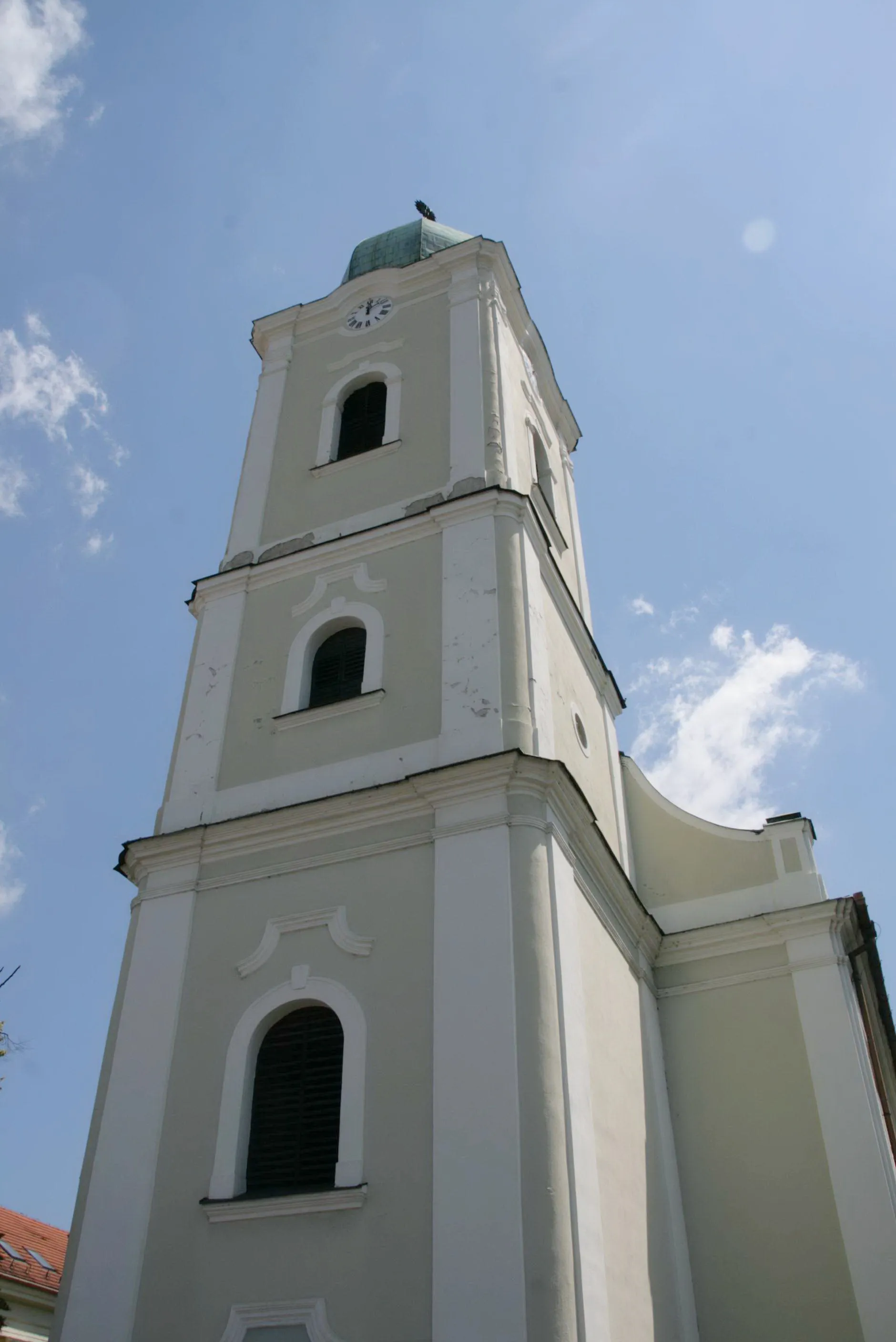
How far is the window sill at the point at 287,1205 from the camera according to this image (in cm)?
864

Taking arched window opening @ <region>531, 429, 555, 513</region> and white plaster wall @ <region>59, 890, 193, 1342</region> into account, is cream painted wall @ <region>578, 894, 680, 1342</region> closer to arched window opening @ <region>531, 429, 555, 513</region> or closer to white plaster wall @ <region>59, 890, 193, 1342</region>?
white plaster wall @ <region>59, 890, 193, 1342</region>

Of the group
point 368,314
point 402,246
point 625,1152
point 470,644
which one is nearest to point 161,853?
point 470,644

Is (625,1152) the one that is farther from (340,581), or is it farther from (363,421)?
(363,421)

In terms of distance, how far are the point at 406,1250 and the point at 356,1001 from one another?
2046mm

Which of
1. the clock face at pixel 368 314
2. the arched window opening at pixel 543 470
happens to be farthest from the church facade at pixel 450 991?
the clock face at pixel 368 314

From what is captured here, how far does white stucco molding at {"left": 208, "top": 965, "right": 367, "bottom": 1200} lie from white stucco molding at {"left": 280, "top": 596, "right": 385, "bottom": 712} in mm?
3187

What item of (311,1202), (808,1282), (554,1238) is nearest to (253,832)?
(311,1202)

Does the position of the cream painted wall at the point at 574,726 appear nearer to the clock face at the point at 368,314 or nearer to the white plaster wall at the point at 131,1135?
the white plaster wall at the point at 131,1135

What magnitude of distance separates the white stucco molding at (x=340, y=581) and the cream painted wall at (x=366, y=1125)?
3.42 metres

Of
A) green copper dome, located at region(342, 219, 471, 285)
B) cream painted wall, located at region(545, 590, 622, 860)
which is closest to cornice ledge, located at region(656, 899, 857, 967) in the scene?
cream painted wall, located at region(545, 590, 622, 860)

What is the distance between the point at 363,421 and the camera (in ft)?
53.0

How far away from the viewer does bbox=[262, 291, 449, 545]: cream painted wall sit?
1462 centimetres

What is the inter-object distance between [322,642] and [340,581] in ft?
2.67

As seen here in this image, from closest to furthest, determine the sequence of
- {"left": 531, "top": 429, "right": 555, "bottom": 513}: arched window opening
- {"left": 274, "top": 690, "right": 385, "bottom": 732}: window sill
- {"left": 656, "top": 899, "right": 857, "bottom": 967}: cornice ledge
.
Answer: {"left": 274, "top": 690, "right": 385, "bottom": 732}: window sill < {"left": 656, "top": 899, "right": 857, "bottom": 967}: cornice ledge < {"left": 531, "top": 429, "right": 555, "bottom": 513}: arched window opening
